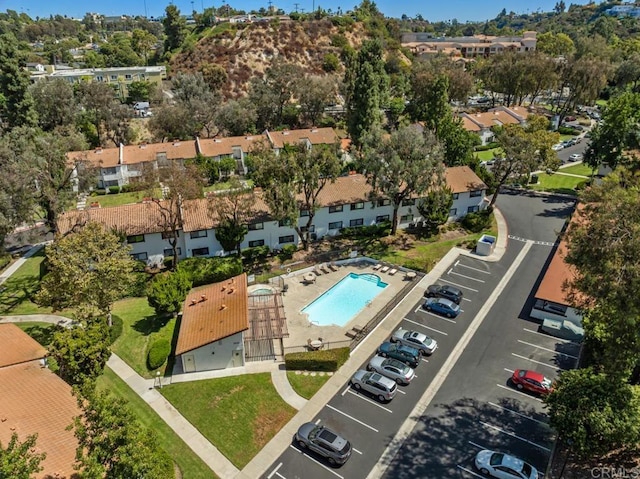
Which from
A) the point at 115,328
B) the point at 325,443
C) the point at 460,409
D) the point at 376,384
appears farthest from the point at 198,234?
the point at 460,409

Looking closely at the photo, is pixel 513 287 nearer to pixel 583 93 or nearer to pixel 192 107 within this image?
pixel 192 107

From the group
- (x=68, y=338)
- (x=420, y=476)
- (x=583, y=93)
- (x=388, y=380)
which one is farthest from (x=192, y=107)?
(x=583, y=93)

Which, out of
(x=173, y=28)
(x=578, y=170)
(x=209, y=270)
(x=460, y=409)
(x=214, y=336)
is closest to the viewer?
(x=460, y=409)

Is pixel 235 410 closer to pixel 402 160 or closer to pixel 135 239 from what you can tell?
pixel 135 239

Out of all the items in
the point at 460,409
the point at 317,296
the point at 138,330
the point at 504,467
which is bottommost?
the point at 460,409

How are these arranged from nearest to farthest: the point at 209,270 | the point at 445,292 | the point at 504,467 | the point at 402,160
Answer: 1. the point at 504,467
2. the point at 445,292
3. the point at 209,270
4. the point at 402,160

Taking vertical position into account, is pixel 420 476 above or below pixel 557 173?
below

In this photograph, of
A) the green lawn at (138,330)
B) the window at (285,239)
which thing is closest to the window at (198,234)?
the green lawn at (138,330)

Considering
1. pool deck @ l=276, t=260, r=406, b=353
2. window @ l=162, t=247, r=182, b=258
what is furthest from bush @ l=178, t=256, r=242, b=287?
pool deck @ l=276, t=260, r=406, b=353
